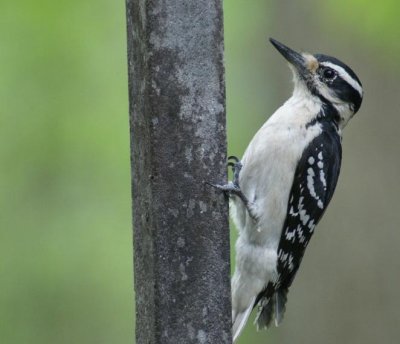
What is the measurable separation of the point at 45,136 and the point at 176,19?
5.24 m

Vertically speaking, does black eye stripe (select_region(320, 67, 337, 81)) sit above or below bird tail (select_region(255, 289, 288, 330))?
above

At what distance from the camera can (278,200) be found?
19.1 feet

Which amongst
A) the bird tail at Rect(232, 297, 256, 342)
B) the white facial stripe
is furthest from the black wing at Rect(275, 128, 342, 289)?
the white facial stripe

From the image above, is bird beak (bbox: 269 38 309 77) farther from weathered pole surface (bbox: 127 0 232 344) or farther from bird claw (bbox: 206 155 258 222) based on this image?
weathered pole surface (bbox: 127 0 232 344)

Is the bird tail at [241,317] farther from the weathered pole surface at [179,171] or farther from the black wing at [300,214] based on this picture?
the weathered pole surface at [179,171]

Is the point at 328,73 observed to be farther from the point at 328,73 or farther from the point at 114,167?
the point at 114,167

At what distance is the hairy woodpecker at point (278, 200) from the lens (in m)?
5.76

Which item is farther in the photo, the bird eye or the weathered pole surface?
the bird eye

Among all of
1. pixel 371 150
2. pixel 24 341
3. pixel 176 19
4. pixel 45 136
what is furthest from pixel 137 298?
pixel 24 341

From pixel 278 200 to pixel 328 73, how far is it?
0.84 m

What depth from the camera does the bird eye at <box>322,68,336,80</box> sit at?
6.15 meters

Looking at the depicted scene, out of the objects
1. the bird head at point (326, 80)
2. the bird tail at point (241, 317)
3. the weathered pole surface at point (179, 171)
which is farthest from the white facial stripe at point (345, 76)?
the weathered pole surface at point (179, 171)

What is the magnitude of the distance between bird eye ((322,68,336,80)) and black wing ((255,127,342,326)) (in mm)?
380

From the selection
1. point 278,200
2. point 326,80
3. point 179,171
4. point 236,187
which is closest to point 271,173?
point 278,200
